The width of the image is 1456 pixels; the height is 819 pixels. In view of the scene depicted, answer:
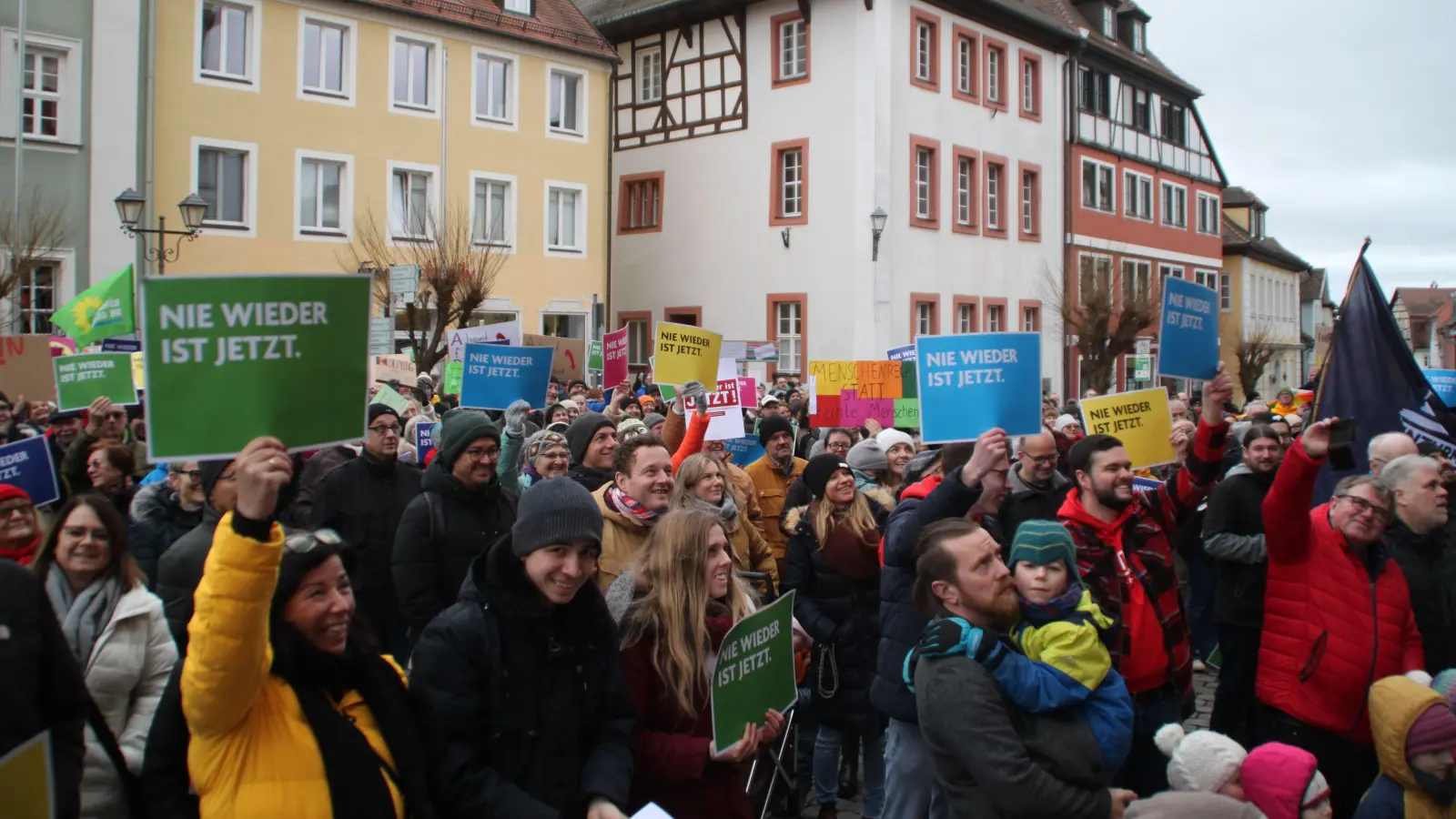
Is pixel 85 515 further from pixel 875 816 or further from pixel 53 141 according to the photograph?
pixel 53 141

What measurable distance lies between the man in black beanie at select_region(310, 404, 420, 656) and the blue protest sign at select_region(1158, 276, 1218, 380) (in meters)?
3.96

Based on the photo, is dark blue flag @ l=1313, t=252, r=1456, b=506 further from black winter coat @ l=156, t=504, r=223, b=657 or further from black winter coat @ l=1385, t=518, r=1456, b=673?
black winter coat @ l=156, t=504, r=223, b=657

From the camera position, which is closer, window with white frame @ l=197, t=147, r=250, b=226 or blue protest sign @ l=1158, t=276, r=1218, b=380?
blue protest sign @ l=1158, t=276, r=1218, b=380

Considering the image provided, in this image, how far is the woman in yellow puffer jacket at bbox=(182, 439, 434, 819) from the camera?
266cm

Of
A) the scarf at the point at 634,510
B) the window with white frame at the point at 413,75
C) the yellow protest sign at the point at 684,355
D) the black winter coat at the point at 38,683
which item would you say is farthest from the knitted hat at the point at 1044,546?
the window with white frame at the point at 413,75

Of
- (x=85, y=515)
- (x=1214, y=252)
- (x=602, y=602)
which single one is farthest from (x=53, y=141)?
(x=1214, y=252)

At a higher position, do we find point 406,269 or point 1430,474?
point 406,269

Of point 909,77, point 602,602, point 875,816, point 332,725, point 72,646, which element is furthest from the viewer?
point 909,77

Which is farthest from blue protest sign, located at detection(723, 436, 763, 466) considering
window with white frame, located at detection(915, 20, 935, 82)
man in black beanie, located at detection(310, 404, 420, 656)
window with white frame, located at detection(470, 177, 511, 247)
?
window with white frame, located at detection(915, 20, 935, 82)

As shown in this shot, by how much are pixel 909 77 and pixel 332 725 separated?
2872 centimetres

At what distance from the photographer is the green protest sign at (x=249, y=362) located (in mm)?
2850

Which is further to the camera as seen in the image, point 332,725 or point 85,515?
point 85,515

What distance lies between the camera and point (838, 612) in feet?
19.9

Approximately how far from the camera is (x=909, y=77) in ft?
97.3
